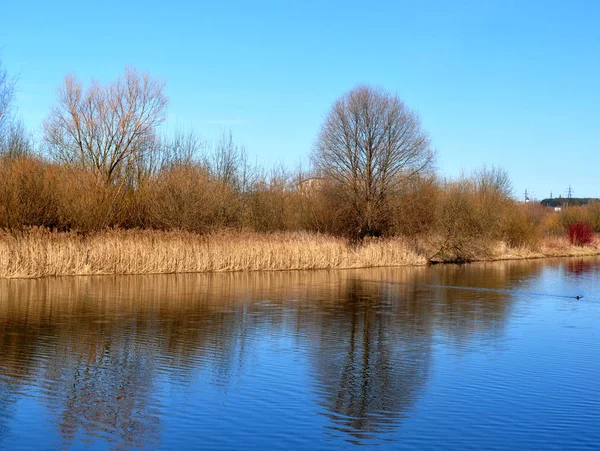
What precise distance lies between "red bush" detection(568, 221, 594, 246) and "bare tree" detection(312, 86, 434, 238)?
75.9ft

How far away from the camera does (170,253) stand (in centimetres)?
2661

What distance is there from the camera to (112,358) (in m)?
11.1

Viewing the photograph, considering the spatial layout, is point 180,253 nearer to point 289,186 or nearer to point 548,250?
point 289,186

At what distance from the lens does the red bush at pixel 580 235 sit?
2127 inches

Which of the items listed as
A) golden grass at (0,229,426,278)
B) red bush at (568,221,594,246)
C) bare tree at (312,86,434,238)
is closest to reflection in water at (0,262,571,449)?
golden grass at (0,229,426,278)

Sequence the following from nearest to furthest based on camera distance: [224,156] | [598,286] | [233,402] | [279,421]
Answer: [279,421]
[233,402]
[598,286]
[224,156]

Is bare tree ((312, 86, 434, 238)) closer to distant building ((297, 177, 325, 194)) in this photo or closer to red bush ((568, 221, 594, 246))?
distant building ((297, 177, 325, 194))

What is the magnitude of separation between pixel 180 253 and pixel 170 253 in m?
0.43

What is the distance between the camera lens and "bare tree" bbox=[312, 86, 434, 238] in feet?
120

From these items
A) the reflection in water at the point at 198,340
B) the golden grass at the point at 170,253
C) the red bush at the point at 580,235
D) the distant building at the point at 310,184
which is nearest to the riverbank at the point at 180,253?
the golden grass at the point at 170,253

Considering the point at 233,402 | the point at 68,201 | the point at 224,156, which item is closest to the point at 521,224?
the point at 224,156

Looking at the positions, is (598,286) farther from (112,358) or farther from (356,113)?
(112,358)

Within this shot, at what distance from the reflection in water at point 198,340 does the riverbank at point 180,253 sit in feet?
4.05

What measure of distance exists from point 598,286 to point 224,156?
76.4 ft
